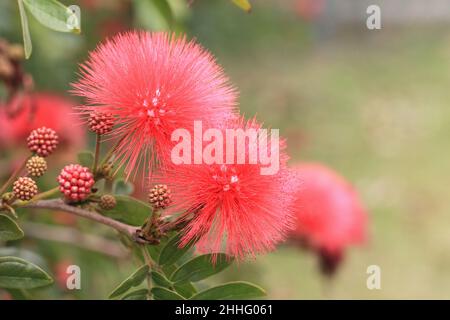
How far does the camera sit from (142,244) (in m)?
1.19

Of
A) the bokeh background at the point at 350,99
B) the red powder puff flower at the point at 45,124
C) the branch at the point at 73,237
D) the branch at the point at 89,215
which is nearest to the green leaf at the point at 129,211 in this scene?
the branch at the point at 89,215

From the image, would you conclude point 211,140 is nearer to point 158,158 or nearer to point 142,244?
point 158,158

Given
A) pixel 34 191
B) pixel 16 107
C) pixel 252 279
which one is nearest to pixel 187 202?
pixel 34 191

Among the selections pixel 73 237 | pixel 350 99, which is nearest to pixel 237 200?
pixel 73 237

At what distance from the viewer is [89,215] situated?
3.93 ft

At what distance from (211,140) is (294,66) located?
6019 mm

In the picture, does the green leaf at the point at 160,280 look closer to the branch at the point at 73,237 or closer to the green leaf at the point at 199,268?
the green leaf at the point at 199,268

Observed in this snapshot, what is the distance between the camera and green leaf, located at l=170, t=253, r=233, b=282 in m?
1.23

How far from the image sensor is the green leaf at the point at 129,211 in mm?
1291

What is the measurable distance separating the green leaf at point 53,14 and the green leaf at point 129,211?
310mm

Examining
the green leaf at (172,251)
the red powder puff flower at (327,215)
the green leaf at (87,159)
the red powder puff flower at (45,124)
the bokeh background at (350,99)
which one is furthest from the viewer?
the bokeh background at (350,99)

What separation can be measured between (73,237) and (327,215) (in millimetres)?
839

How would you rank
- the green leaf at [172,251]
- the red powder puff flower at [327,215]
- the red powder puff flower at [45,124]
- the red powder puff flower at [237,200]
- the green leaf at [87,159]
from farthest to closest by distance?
the red powder puff flower at [45,124] → the red powder puff flower at [327,215] → the green leaf at [87,159] → the green leaf at [172,251] → the red powder puff flower at [237,200]

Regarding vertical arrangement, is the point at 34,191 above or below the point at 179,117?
below
